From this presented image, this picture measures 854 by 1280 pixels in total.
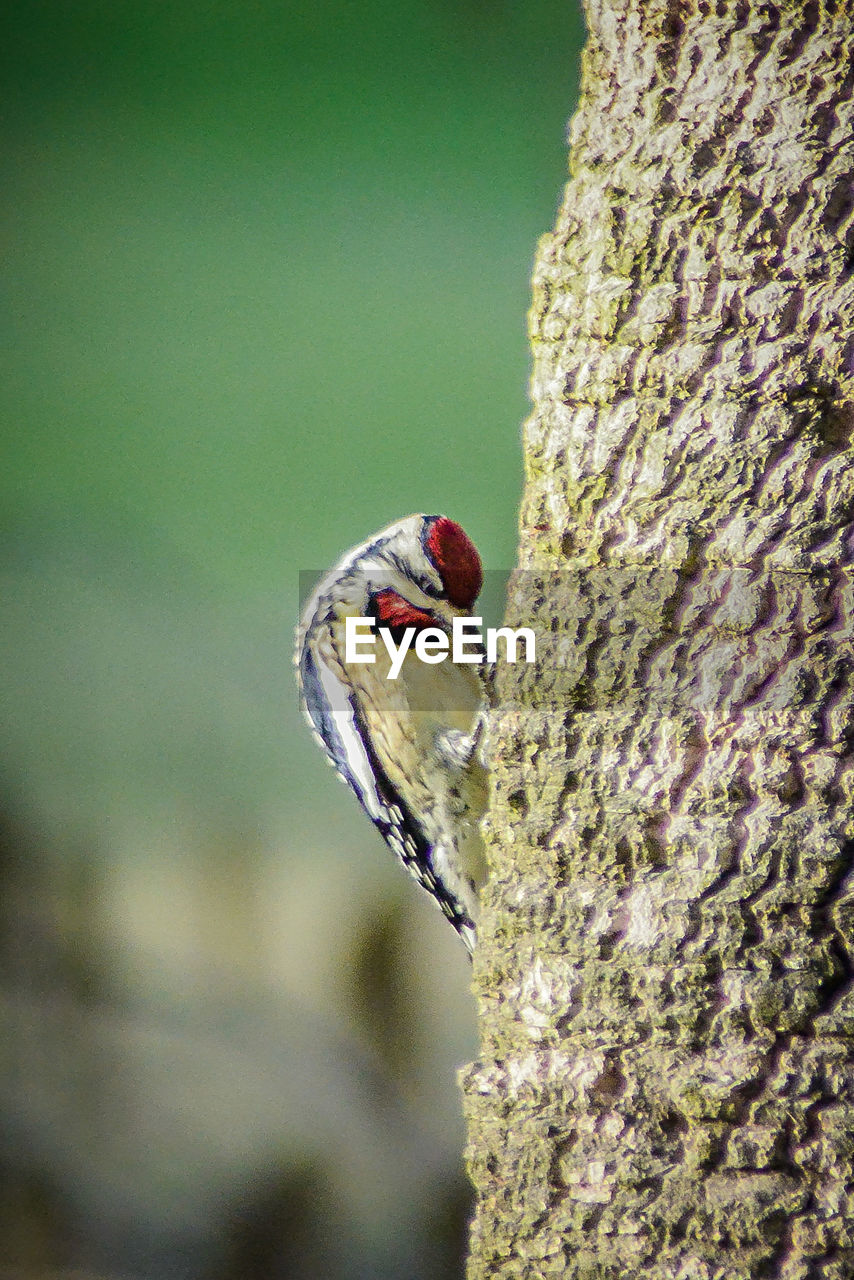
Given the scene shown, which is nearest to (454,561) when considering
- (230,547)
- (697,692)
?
(697,692)

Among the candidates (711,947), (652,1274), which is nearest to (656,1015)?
(711,947)

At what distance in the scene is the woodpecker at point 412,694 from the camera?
4.35 feet

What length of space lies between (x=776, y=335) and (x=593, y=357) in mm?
135

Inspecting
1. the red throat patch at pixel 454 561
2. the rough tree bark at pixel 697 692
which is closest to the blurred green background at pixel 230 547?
the red throat patch at pixel 454 561

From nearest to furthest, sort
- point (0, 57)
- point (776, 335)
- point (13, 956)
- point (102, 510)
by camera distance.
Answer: point (776, 335), point (0, 57), point (102, 510), point (13, 956)

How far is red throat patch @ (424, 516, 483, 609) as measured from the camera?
4.43ft

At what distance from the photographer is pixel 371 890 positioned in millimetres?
2352

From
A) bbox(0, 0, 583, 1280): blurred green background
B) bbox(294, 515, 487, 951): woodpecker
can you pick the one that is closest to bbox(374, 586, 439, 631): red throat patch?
bbox(294, 515, 487, 951): woodpecker

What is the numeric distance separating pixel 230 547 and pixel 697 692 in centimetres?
165

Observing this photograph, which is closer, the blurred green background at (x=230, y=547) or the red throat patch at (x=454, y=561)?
the red throat patch at (x=454, y=561)

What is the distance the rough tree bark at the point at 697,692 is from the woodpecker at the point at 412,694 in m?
0.55

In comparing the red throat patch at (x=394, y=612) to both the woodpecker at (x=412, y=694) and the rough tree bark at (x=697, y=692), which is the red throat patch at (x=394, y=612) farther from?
the rough tree bark at (x=697, y=692)

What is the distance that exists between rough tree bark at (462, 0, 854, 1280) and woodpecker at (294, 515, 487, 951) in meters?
0.55

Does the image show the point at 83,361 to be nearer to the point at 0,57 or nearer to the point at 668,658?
the point at 0,57
